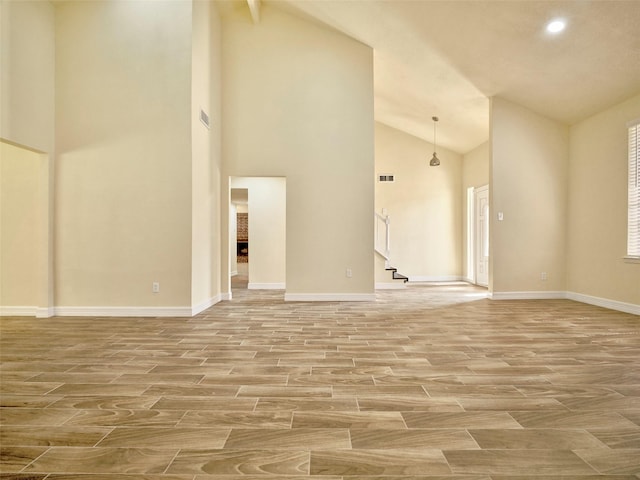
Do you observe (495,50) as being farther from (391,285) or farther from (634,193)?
(391,285)

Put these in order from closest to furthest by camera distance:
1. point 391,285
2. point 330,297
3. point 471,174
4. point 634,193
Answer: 1. point 634,193
2. point 330,297
3. point 391,285
4. point 471,174

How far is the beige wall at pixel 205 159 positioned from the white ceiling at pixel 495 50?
145 cm

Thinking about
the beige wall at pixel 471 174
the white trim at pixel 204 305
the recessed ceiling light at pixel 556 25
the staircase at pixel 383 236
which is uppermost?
the recessed ceiling light at pixel 556 25

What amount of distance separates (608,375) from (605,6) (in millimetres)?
3867

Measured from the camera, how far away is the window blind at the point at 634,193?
17.5 ft

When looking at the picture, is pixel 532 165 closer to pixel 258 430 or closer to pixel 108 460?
pixel 258 430

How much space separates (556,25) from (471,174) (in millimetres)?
4978

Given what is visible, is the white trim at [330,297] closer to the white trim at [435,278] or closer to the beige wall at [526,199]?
the beige wall at [526,199]

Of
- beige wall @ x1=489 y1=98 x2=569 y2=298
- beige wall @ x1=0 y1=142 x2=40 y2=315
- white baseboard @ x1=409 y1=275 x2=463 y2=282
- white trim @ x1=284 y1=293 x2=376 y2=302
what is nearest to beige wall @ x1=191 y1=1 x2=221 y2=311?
white trim @ x1=284 y1=293 x2=376 y2=302

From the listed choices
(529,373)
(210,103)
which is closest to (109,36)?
(210,103)

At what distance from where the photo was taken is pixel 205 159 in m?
5.83

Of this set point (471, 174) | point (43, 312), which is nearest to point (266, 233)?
point (43, 312)

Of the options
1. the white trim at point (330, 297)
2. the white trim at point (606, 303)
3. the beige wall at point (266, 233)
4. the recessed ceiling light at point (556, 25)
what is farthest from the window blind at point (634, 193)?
the beige wall at point (266, 233)

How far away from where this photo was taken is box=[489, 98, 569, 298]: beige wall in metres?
6.64
